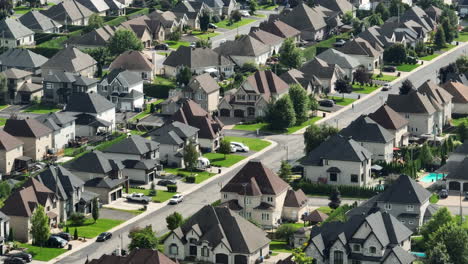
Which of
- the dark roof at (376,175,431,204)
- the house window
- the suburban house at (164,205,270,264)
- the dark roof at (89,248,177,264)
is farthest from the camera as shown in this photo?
the dark roof at (376,175,431,204)

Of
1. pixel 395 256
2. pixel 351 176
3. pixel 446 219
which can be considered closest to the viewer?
pixel 395 256

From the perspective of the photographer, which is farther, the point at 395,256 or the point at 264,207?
the point at 264,207

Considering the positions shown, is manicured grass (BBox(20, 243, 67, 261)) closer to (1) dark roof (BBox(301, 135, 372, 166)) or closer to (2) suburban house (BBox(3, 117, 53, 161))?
(2) suburban house (BBox(3, 117, 53, 161))

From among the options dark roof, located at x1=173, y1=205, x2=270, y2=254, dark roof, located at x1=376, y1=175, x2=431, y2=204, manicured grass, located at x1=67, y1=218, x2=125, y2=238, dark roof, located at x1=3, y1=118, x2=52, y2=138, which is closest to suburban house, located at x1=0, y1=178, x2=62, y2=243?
manicured grass, located at x1=67, y1=218, x2=125, y2=238

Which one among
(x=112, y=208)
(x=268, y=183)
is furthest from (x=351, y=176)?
(x=112, y=208)

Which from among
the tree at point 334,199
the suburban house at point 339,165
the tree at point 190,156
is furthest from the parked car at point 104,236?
the suburban house at point 339,165

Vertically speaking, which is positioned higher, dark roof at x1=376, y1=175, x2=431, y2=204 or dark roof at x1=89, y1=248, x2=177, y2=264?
dark roof at x1=376, y1=175, x2=431, y2=204

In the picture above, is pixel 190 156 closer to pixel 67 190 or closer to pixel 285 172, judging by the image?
pixel 285 172

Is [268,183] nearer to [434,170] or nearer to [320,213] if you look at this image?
[320,213]
